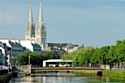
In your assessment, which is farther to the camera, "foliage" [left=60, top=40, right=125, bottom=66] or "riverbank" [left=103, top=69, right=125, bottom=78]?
"foliage" [left=60, top=40, right=125, bottom=66]

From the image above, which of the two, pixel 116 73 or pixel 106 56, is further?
pixel 106 56

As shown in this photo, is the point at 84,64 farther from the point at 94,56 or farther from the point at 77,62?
the point at 94,56

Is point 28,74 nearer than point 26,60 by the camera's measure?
Yes

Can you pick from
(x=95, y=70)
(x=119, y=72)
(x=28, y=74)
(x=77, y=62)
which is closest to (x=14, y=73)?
(x=28, y=74)

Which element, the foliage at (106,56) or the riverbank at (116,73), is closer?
the riverbank at (116,73)

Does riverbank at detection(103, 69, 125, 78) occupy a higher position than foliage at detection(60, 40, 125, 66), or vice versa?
foliage at detection(60, 40, 125, 66)

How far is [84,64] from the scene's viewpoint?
174875 millimetres

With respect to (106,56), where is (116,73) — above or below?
below

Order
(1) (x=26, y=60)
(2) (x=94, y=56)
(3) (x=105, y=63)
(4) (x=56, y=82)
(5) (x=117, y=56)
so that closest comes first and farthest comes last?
(4) (x=56, y=82) → (5) (x=117, y=56) → (3) (x=105, y=63) → (2) (x=94, y=56) → (1) (x=26, y=60)

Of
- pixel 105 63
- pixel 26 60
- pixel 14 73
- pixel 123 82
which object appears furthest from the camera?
pixel 26 60

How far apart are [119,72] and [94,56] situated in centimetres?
4534

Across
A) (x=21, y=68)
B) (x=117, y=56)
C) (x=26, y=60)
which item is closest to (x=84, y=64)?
(x=26, y=60)

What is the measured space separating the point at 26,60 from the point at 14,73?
66149mm

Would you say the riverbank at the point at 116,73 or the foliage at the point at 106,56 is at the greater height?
the foliage at the point at 106,56
